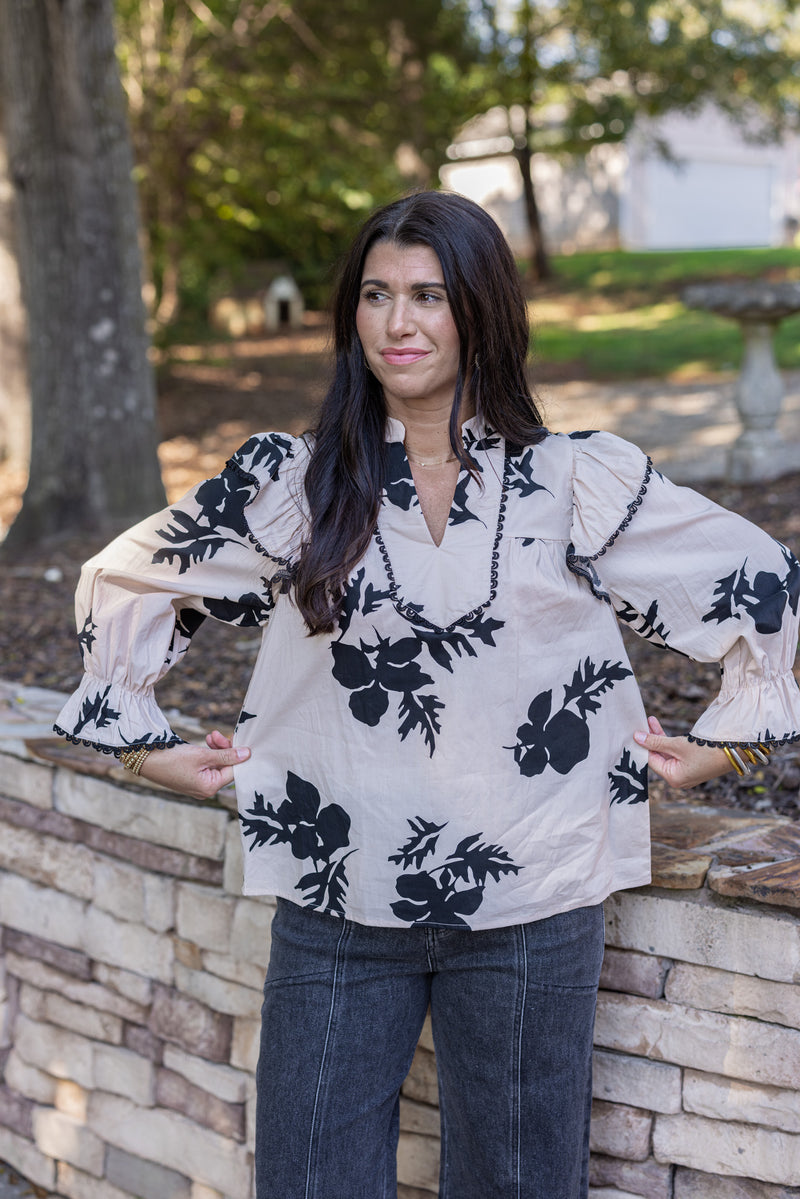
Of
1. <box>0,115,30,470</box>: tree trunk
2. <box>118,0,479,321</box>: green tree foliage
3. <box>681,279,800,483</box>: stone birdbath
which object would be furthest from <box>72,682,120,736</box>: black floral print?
<box>118,0,479,321</box>: green tree foliage

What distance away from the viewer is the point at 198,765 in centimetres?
197

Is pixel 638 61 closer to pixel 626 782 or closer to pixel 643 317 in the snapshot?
pixel 643 317

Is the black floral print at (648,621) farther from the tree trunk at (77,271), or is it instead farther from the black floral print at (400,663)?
the tree trunk at (77,271)

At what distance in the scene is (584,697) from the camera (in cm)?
181

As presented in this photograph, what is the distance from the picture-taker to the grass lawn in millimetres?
13445

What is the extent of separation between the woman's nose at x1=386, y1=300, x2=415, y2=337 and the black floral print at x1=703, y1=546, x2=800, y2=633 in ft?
1.93

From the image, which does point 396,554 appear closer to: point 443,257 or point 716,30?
point 443,257

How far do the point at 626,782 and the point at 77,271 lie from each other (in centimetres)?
499

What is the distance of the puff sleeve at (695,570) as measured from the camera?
1.79 m

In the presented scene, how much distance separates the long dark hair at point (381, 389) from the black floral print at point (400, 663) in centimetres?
5

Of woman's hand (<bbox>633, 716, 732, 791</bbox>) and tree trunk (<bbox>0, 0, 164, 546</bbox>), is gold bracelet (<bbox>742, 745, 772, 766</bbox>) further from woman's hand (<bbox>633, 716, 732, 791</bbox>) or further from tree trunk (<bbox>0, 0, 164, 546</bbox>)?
tree trunk (<bbox>0, 0, 164, 546</bbox>)

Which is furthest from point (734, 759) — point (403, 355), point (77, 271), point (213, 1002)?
point (77, 271)

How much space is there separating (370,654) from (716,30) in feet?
49.2

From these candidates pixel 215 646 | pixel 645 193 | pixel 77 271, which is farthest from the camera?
pixel 645 193
